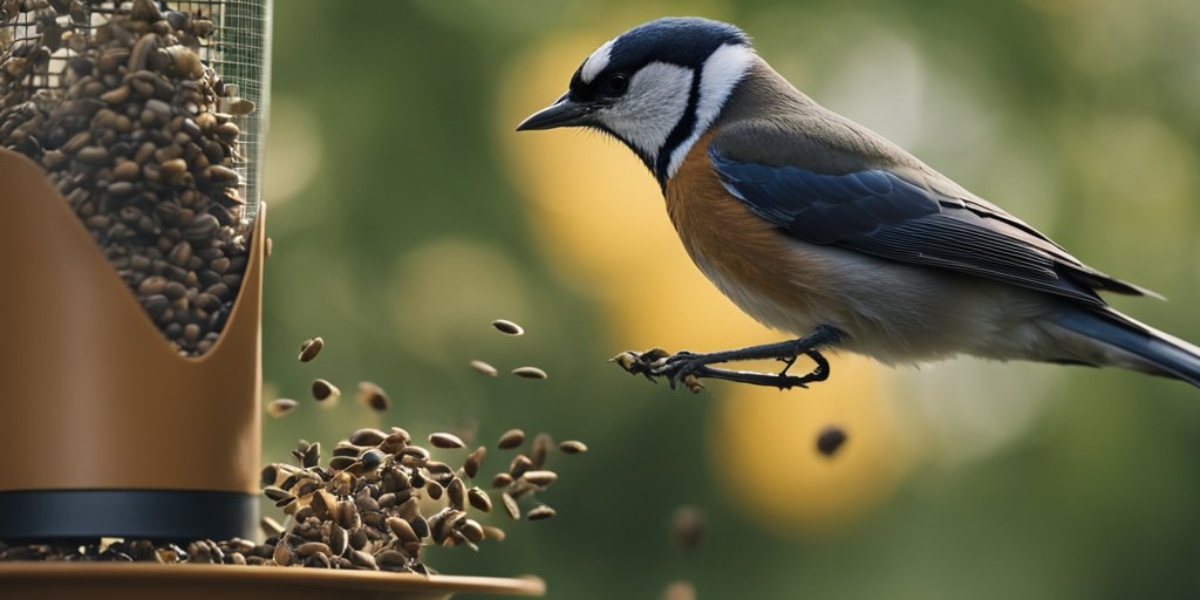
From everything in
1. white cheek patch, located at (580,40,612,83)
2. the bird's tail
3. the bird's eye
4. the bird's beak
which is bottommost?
the bird's tail

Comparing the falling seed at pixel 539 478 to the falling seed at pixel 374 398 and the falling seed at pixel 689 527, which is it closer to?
the falling seed at pixel 374 398

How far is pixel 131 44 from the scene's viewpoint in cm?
360

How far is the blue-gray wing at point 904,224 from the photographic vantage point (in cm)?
455

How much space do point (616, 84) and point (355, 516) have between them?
1640mm

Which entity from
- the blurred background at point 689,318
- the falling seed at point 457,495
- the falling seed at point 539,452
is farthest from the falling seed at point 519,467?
the blurred background at point 689,318

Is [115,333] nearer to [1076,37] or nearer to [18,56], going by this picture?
[18,56]

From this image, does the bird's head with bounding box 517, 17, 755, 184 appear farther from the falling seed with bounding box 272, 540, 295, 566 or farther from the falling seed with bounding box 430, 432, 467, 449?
the falling seed with bounding box 272, 540, 295, 566

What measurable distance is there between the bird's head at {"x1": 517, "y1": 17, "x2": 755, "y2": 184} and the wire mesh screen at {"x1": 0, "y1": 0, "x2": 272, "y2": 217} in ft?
Answer: 2.95

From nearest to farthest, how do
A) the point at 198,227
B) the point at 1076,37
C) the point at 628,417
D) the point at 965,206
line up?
the point at 198,227 → the point at 965,206 → the point at 628,417 → the point at 1076,37

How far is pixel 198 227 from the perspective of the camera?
365 cm

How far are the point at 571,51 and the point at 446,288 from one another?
3.63 feet

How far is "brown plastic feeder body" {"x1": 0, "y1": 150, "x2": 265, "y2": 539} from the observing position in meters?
3.37

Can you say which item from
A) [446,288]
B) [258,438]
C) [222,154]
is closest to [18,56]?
[222,154]

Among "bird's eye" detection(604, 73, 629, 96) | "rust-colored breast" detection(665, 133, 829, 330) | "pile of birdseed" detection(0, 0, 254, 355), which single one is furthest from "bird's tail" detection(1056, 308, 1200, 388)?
"pile of birdseed" detection(0, 0, 254, 355)
